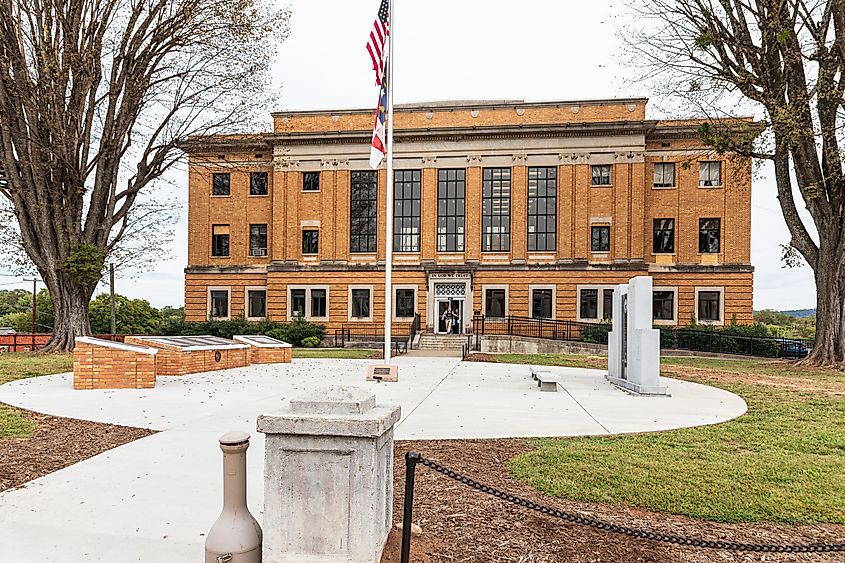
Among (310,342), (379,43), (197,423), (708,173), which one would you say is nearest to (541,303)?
(708,173)

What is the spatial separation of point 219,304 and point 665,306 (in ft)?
95.4

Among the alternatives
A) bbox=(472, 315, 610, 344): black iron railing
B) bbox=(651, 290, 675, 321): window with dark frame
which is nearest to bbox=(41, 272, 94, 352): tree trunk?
bbox=(472, 315, 610, 344): black iron railing

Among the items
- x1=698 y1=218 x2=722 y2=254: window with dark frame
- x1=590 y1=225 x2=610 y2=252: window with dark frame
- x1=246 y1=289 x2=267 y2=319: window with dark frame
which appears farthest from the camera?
x1=246 y1=289 x2=267 y2=319: window with dark frame

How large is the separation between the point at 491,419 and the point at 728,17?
872 inches

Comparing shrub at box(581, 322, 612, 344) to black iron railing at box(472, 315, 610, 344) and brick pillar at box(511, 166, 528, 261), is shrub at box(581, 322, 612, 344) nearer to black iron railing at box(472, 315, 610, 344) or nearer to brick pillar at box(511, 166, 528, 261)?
black iron railing at box(472, 315, 610, 344)

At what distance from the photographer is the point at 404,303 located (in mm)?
42688

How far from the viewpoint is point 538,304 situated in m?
41.5

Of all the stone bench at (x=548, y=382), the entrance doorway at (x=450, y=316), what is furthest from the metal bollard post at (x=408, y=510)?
the entrance doorway at (x=450, y=316)

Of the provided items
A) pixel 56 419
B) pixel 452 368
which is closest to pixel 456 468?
pixel 56 419

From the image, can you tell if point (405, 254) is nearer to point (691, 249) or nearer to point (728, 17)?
point (691, 249)

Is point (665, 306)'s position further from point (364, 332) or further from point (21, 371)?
point (21, 371)

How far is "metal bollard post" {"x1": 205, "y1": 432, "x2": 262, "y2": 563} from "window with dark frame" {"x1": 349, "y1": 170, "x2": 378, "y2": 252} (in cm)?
3982

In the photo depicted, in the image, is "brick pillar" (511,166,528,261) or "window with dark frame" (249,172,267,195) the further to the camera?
"window with dark frame" (249,172,267,195)

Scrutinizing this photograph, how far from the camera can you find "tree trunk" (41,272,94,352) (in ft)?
90.3
